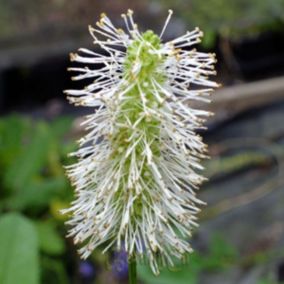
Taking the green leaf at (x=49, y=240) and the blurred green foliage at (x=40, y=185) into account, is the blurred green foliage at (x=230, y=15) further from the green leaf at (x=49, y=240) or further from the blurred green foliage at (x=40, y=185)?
the green leaf at (x=49, y=240)

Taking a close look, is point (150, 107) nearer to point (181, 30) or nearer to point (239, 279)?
point (239, 279)

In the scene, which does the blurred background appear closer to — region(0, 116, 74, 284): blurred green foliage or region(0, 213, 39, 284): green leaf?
region(0, 116, 74, 284): blurred green foliage

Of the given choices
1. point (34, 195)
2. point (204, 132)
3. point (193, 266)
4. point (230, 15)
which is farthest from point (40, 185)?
point (230, 15)

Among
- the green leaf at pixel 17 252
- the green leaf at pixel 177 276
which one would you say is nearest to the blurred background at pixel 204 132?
the green leaf at pixel 177 276

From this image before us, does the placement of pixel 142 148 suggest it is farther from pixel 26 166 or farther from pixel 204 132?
pixel 204 132

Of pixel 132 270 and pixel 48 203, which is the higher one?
pixel 132 270

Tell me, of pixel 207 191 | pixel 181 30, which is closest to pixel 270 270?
pixel 207 191

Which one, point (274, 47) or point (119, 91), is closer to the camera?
point (119, 91)
